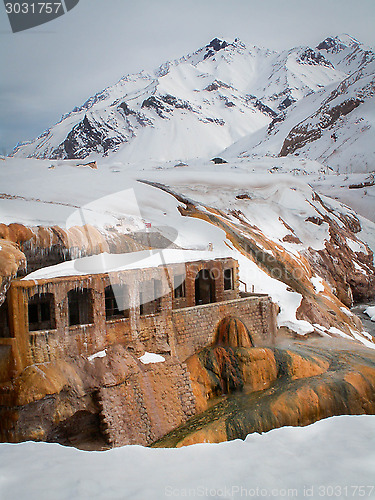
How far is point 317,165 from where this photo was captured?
5669 cm

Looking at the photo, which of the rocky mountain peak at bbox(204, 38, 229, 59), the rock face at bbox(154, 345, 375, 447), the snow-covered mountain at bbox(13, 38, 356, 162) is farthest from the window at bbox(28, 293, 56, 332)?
the rocky mountain peak at bbox(204, 38, 229, 59)

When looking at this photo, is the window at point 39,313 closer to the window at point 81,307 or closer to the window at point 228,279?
the window at point 81,307

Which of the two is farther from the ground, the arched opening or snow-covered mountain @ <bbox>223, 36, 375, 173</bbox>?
snow-covered mountain @ <bbox>223, 36, 375, 173</bbox>

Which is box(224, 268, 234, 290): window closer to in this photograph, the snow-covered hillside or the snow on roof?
the snow-covered hillside

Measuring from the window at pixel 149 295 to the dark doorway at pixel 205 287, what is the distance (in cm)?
307

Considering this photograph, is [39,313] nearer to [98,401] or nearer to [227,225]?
[98,401]

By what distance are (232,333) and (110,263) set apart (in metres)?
4.36

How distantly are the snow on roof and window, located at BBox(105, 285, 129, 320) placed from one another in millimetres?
718

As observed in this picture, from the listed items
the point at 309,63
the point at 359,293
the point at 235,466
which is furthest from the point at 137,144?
the point at 235,466

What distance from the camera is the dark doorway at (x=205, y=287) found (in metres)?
15.0

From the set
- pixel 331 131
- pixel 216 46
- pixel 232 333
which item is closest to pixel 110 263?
pixel 232 333

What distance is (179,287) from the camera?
14414mm

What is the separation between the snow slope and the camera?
327 cm

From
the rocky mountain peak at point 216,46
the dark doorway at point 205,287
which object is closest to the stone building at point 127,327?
the dark doorway at point 205,287
